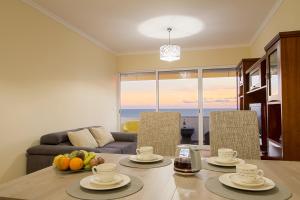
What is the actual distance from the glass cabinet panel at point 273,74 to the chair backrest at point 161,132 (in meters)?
1.00

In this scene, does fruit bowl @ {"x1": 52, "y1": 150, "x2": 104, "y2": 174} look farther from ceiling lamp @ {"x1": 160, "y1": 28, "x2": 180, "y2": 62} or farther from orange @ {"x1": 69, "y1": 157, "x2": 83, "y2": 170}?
ceiling lamp @ {"x1": 160, "y1": 28, "x2": 180, "y2": 62}

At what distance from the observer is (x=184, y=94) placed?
6.32 meters

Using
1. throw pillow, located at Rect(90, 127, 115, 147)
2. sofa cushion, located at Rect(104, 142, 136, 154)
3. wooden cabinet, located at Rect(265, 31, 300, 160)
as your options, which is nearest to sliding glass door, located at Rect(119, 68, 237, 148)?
sofa cushion, located at Rect(104, 142, 136, 154)

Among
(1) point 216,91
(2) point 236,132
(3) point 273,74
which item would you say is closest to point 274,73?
(3) point 273,74

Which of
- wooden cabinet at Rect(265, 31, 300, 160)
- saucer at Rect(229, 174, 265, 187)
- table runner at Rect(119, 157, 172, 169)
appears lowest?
Answer: table runner at Rect(119, 157, 172, 169)

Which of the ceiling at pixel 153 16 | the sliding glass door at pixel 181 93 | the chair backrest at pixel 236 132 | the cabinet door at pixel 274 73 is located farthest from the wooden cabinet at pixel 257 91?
the sliding glass door at pixel 181 93

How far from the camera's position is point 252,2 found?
10.5 feet

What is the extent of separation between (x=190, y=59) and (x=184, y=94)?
1.05m

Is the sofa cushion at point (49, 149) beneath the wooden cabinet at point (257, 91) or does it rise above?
beneath

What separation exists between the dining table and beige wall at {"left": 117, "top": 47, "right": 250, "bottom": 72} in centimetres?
439

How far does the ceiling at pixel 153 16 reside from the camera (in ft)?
10.6

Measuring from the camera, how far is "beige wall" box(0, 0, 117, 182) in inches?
111

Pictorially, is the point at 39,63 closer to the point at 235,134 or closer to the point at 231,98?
the point at 235,134

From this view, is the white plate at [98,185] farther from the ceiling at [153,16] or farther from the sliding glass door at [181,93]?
the sliding glass door at [181,93]
